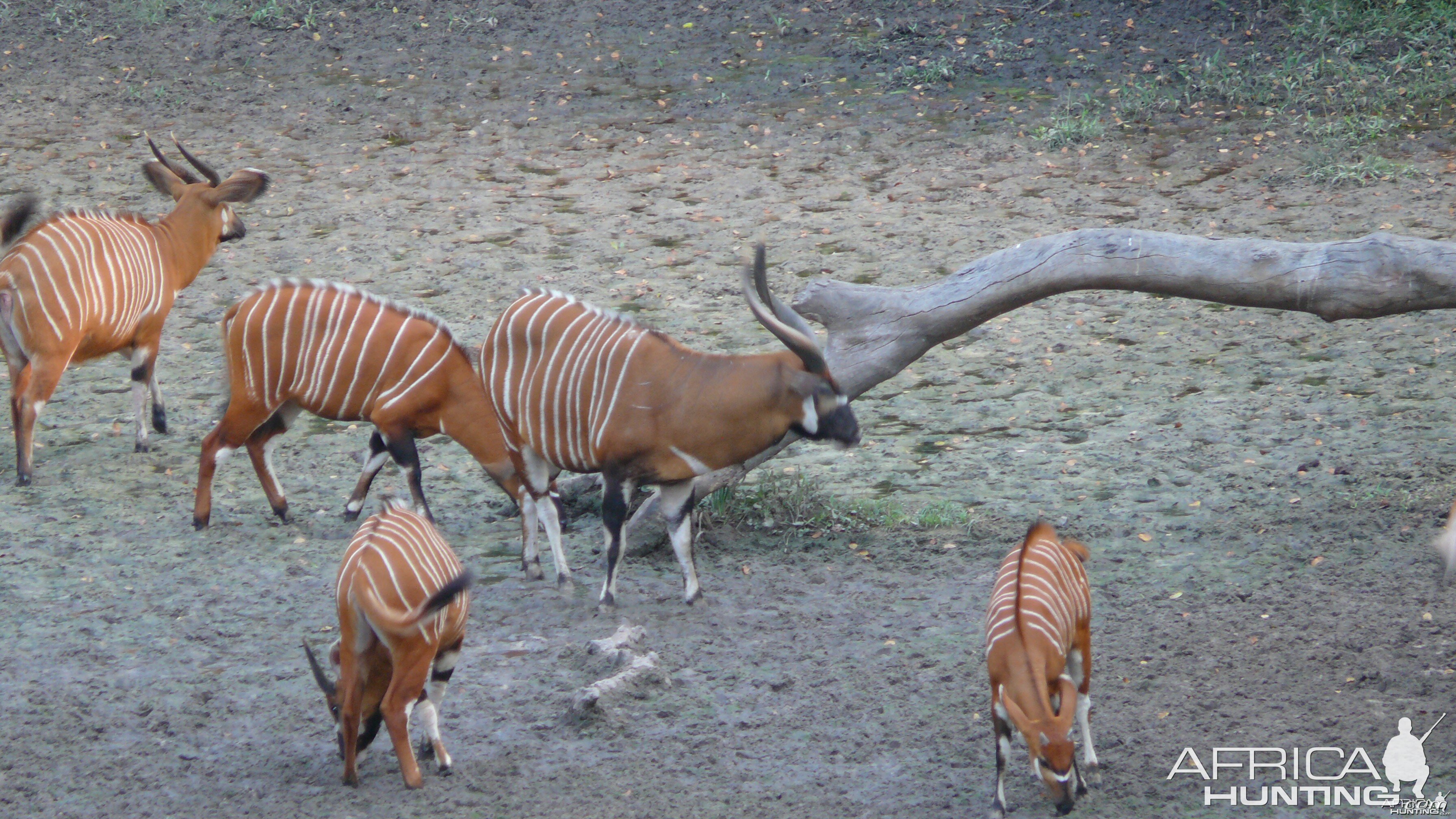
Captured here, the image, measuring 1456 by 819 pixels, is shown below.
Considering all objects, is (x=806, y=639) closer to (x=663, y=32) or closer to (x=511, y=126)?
(x=511, y=126)

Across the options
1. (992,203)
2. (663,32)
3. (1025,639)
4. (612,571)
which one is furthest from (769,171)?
(1025,639)

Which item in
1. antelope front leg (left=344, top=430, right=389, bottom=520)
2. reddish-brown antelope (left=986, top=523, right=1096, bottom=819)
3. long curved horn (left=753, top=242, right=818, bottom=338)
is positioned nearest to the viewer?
reddish-brown antelope (left=986, top=523, right=1096, bottom=819)

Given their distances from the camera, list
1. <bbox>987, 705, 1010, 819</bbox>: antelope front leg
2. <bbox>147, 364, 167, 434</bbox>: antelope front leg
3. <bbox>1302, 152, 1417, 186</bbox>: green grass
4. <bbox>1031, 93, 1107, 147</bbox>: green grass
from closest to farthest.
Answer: <bbox>987, 705, 1010, 819</bbox>: antelope front leg → <bbox>147, 364, 167, 434</bbox>: antelope front leg → <bbox>1302, 152, 1417, 186</bbox>: green grass → <bbox>1031, 93, 1107, 147</bbox>: green grass

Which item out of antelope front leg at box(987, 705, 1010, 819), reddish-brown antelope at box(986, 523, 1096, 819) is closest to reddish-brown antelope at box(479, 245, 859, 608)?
reddish-brown antelope at box(986, 523, 1096, 819)

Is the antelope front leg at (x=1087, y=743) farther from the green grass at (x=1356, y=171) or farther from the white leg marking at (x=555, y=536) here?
the green grass at (x=1356, y=171)

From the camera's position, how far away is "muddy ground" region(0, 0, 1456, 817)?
4555 millimetres

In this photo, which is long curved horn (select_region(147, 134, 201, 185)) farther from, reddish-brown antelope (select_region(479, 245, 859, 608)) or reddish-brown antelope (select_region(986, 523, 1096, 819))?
reddish-brown antelope (select_region(986, 523, 1096, 819))

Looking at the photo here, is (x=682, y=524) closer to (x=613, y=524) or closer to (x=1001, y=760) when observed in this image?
(x=613, y=524)

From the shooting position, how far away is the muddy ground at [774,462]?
4555 mm

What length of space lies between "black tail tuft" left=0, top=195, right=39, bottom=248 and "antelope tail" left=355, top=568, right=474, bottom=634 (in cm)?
404

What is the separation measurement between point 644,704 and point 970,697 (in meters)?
1.12

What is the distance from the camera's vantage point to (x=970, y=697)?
4.85m

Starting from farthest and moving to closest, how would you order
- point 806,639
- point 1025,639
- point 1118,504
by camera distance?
point 1118,504 < point 806,639 < point 1025,639

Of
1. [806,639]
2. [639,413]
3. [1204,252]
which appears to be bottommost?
[806,639]
